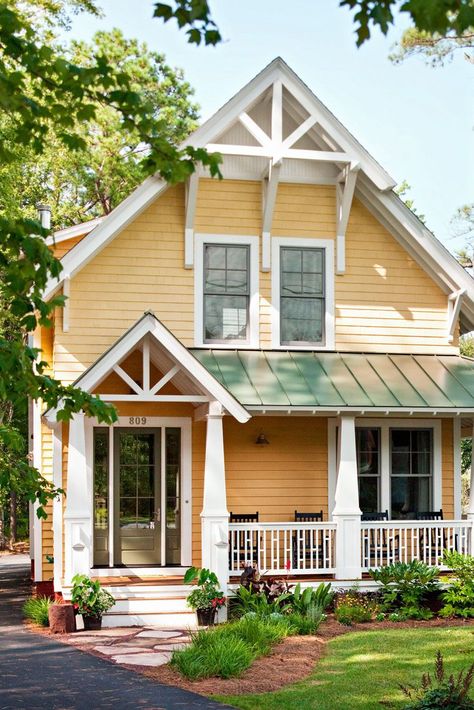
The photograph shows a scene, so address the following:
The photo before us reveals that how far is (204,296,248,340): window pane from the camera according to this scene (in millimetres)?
16391

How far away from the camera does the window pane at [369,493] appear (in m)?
16.7

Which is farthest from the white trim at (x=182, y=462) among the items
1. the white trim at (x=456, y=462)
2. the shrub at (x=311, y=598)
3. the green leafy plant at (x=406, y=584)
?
the white trim at (x=456, y=462)

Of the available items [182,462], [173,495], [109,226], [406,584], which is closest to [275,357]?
[182,462]

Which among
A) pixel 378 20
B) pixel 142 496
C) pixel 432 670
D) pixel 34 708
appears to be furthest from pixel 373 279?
pixel 378 20

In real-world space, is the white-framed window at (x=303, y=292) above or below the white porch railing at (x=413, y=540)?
above

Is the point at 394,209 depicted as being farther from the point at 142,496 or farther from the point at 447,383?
the point at 142,496

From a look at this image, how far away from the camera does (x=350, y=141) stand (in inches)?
626

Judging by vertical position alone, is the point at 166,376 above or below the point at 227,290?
below

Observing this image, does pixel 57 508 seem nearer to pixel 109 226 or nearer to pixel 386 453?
pixel 109 226

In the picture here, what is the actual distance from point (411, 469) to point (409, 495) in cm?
44

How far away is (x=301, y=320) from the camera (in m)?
16.7

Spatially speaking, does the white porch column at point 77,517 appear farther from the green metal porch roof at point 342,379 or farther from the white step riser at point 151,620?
the green metal porch roof at point 342,379

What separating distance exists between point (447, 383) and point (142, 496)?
206 inches

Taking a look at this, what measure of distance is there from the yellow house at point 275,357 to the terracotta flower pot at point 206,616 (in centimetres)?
102
